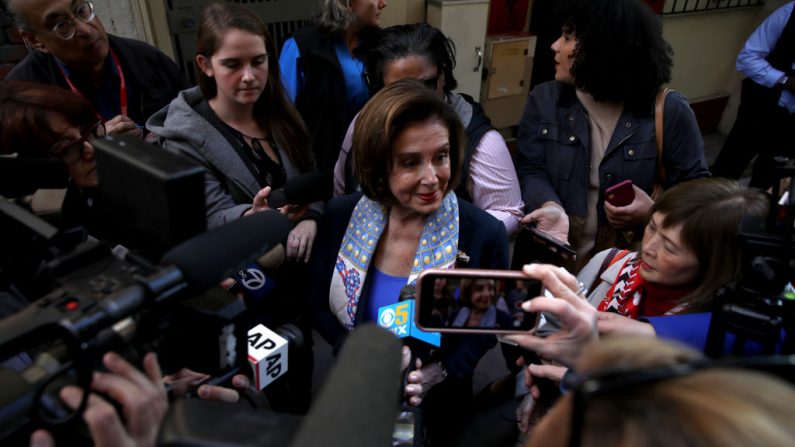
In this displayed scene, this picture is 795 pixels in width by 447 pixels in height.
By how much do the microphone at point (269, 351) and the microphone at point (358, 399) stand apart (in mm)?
681

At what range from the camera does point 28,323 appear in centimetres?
75

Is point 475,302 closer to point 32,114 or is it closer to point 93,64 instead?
point 32,114

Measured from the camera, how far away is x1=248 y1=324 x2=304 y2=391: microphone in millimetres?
1230

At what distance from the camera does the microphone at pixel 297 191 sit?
160 centimetres

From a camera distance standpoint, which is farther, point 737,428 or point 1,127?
point 1,127

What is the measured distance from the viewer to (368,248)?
169 centimetres

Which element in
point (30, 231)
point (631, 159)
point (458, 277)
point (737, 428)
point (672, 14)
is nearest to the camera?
point (737, 428)

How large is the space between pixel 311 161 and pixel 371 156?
60 cm

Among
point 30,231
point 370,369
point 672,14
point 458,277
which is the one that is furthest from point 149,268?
point 672,14

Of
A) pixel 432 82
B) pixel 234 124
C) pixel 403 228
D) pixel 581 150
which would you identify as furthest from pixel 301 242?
pixel 581 150

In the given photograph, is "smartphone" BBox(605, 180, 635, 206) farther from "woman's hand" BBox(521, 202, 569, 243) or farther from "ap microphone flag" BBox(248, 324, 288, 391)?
"ap microphone flag" BBox(248, 324, 288, 391)

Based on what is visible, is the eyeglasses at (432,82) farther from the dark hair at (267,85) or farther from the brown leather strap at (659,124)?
the brown leather strap at (659,124)

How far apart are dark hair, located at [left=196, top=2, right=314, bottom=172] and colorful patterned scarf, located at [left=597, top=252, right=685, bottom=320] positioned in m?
1.25

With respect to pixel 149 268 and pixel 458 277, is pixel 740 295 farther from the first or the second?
pixel 149 268
